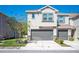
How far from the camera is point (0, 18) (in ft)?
80.3

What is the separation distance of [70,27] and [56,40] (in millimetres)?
2117

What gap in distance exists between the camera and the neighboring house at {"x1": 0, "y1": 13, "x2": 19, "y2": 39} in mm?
23531

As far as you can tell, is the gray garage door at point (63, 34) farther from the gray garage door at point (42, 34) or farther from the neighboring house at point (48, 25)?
the gray garage door at point (42, 34)

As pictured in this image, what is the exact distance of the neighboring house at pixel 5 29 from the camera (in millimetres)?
23531

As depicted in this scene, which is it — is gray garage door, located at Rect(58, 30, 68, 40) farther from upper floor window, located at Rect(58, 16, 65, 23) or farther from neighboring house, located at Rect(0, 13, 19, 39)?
neighboring house, located at Rect(0, 13, 19, 39)

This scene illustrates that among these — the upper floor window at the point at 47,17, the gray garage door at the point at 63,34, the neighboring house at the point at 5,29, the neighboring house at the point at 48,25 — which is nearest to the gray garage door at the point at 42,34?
the neighboring house at the point at 48,25

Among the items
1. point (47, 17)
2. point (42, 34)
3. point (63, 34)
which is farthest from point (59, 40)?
point (47, 17)

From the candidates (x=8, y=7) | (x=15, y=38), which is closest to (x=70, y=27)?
(x=15, y=38)

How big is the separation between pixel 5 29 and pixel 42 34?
3.87 m

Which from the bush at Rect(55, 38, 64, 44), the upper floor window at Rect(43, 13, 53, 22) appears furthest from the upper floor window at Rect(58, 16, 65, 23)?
the bush at Rect(55, 38, 64, 44)

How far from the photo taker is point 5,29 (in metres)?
23.9

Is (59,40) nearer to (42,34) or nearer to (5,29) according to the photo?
(42,34)

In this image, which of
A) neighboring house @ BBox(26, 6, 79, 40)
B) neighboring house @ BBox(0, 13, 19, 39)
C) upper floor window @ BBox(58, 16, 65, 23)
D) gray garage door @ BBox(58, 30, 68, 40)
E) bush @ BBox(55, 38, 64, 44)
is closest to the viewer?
neighboring house @ BBox(0, 13, 19, 39)
